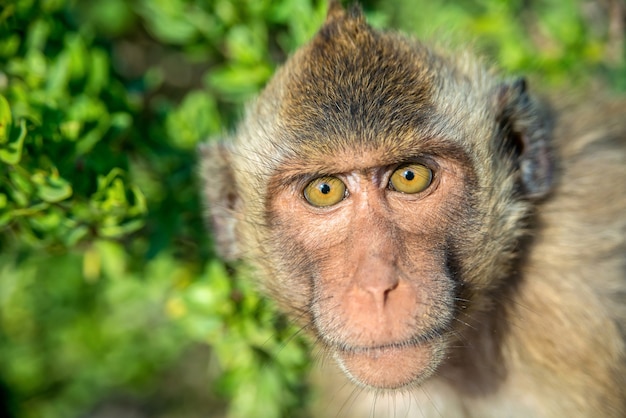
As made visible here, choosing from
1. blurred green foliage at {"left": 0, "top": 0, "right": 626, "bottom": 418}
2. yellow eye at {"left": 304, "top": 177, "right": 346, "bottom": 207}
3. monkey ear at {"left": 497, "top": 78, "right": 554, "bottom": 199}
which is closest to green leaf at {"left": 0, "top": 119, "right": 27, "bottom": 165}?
blurred green foliage at {"left": 0, "top": 0, "right": 626, "bottom": 418}

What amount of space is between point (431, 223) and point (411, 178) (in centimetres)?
17

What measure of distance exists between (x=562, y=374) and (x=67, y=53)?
2330 millimetres

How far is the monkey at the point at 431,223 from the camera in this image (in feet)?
7.84

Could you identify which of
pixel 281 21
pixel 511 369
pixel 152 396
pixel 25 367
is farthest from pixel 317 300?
pixel 152 396

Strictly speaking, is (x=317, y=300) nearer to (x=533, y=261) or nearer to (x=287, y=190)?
(x=287, y=190)

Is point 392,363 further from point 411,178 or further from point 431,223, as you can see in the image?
point 411,178

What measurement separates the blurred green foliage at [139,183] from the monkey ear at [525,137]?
28.8 inches

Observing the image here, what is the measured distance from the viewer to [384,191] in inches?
101

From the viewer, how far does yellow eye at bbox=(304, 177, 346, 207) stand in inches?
103

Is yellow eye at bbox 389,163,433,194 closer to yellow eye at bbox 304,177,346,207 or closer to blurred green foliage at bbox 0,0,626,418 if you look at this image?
yellow eye at bbox 304,177,346,207

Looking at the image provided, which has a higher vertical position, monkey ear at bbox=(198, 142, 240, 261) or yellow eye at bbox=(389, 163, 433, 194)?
yellow eye at bbox=(389, 163, 433, 194)

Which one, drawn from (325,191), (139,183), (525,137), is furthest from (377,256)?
(139,183)

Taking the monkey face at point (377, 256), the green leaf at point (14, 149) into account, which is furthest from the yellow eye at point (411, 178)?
the green leaf at point (14, 149)

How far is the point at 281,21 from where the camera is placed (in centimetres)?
345
